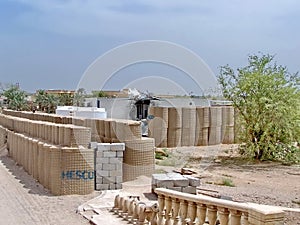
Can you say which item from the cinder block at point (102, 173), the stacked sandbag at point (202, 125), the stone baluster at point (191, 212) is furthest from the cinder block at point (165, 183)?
the stacked sandbag at point (202, 125)

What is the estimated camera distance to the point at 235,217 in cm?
400

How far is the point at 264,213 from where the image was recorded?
3.41 m

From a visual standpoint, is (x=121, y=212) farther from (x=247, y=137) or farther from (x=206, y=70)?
(x=247, y=137)

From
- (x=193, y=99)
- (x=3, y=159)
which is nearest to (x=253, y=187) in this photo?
(x=3, y=159)

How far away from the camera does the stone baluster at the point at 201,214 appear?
15.1 feet

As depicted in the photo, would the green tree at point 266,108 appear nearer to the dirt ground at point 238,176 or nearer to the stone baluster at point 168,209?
the dirt ground at point 238,176

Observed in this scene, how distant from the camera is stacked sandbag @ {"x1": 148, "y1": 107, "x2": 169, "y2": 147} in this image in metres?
22.0

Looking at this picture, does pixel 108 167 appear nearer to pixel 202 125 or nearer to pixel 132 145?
pixel 132 145

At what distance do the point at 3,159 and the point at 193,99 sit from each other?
1519cm

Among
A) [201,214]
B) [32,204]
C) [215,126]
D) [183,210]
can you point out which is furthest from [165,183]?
[215,126]

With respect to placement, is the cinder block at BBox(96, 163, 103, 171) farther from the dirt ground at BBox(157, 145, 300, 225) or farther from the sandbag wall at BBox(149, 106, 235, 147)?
the sandbag wall at BBox(149, 106, 235, 147)

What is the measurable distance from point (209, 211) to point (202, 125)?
61.6 feet

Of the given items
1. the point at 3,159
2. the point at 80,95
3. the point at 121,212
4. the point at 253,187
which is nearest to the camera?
the point at 121,212

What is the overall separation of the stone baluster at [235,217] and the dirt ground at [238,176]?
3891mm
